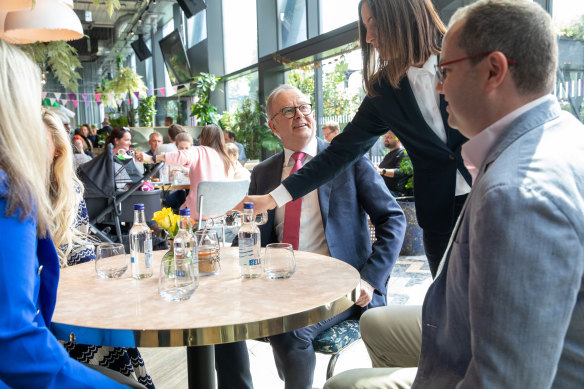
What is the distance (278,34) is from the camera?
9.55 m

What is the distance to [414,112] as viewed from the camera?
1840 millimetres

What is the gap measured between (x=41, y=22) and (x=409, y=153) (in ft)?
5.58

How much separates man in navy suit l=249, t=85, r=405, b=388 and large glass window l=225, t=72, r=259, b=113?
26.7ft

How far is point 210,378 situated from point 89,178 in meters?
3.29

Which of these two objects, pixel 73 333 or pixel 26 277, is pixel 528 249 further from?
pixel 73 333

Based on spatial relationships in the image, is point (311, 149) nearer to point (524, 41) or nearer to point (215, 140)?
point (524, 41)

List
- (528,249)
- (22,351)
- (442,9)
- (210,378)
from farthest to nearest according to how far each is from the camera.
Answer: (442,9) < (210,378) < (22,351) < (528,249)

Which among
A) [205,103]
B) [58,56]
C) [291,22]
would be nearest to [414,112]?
[58,56]

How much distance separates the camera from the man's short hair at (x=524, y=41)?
86 cm

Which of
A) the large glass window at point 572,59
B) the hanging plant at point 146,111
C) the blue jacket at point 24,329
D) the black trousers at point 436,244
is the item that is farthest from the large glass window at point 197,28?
the blue jacket at point 24,329

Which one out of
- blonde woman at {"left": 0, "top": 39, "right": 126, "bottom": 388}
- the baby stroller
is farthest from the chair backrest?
blonde woman at {"left": 0, "top": 39, "right": 126, "bottom": 388}

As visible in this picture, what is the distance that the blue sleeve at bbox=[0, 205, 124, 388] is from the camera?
86 cm

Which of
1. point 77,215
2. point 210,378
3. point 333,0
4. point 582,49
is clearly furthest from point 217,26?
point 210,378

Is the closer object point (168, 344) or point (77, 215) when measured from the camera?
Answer: point (168, 344)
